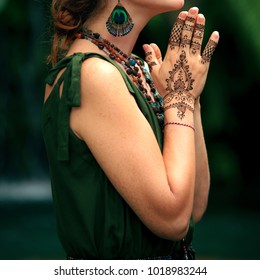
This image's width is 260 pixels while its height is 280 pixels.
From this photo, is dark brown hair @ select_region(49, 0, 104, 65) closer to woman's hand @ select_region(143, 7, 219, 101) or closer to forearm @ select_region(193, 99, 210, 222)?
woman's hand @ select_region(143, 7, 219, 101)

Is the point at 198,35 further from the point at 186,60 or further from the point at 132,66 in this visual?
the point at 132,66

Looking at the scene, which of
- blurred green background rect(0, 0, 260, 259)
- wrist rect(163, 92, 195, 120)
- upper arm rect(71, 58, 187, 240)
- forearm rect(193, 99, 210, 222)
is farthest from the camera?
blurred green background rect(0, 0, 260, 259)

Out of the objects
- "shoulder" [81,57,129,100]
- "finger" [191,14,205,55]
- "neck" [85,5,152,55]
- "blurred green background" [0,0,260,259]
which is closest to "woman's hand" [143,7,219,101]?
"finger" [191,14,205,55]

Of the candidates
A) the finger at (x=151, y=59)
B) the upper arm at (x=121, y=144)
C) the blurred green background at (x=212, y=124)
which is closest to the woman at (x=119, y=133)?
the upper arm at (x=121, y=144)

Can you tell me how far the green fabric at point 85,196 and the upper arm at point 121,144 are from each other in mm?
46

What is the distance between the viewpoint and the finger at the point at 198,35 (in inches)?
93.2

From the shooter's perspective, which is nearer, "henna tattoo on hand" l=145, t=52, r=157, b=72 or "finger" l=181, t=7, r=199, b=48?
"finger" l=181, t=7, r=199, b=48

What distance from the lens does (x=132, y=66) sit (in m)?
2.45

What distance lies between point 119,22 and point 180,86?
0.28 meters

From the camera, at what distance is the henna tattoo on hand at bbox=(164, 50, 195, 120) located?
7.72 ft

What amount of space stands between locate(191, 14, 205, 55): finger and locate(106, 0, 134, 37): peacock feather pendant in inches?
7.8

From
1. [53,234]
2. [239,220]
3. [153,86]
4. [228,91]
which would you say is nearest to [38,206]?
[53,234]

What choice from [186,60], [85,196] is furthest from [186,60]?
[85,196]

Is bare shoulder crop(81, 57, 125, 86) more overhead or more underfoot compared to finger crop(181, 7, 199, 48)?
more underfoot
